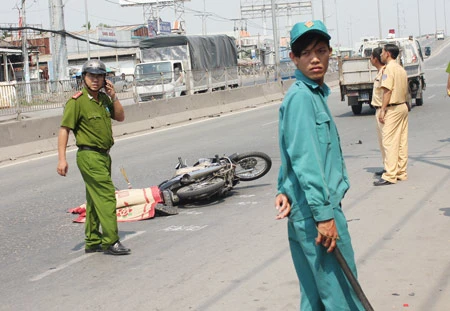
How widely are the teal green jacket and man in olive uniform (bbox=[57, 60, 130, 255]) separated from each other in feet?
12.5

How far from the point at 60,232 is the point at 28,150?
28.6 ft

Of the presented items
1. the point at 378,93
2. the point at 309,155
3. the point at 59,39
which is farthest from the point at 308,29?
the point at 59,39

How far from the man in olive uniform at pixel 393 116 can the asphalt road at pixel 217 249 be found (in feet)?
0.85

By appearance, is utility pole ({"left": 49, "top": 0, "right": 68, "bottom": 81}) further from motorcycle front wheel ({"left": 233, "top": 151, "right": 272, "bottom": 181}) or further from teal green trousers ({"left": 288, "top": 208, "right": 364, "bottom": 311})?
teal green trousers ({"left": 288, "top": 208, "right": 364, "bottom": 311})

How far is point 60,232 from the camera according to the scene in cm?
877

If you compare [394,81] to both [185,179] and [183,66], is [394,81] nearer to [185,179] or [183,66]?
[185,179]

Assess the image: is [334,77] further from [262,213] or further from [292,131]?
Answer: [292,131]

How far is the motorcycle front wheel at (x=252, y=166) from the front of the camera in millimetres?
10656

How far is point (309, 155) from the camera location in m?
3.55

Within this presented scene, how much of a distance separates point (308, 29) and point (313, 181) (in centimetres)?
73

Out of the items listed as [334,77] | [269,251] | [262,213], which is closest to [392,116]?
[262,213]

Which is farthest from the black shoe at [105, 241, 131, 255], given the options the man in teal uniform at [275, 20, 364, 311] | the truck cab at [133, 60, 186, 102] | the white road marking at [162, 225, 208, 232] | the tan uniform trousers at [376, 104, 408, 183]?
the truck cab at [133, 60, 186, 102]

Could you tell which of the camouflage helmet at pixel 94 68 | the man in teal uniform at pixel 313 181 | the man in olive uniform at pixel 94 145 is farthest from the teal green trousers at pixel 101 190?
the man in teal uniform at pixel 313 181

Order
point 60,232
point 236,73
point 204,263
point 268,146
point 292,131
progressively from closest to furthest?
point 292,131, point 204,263, point 60,232, point 268,146, point 236,73
